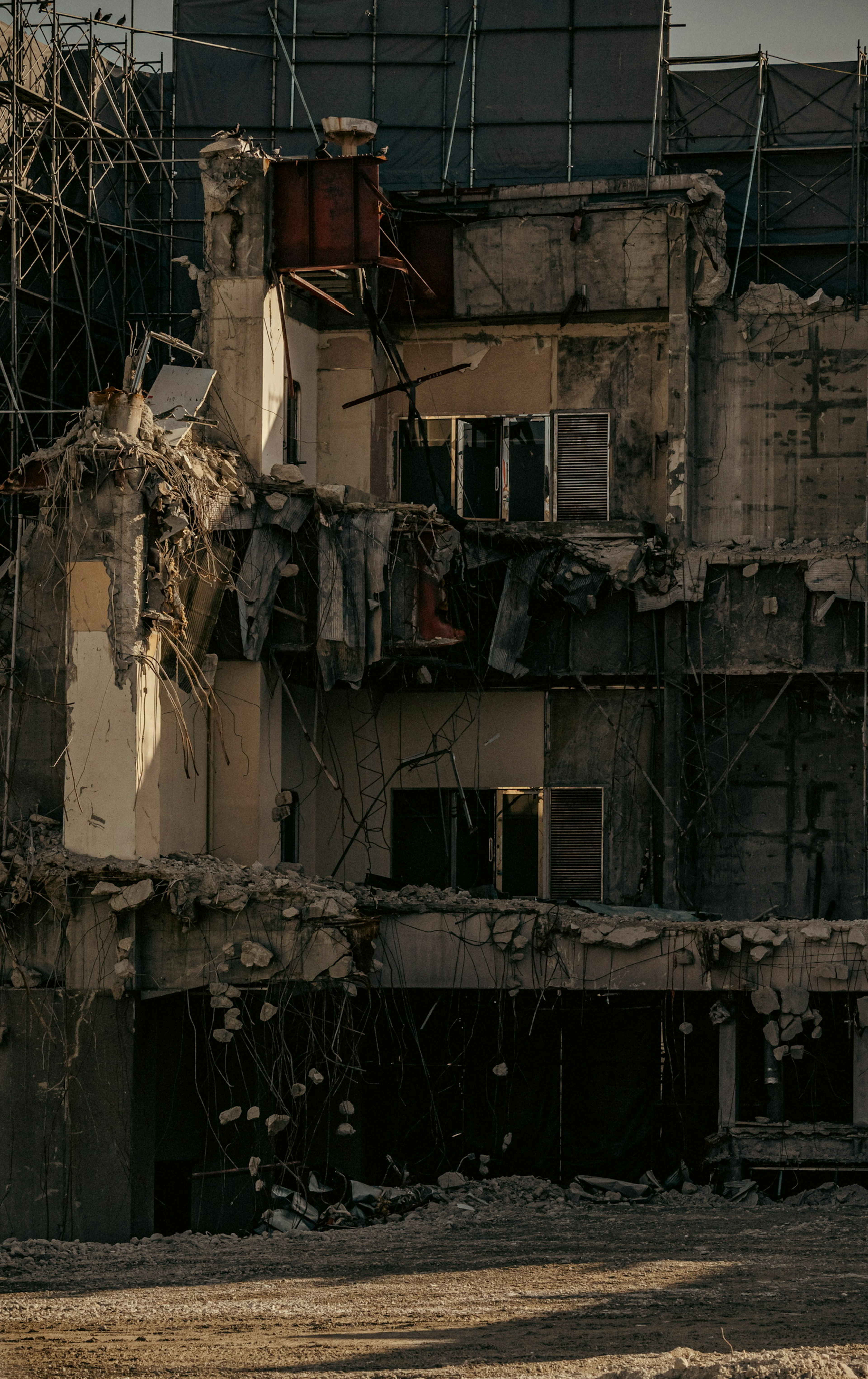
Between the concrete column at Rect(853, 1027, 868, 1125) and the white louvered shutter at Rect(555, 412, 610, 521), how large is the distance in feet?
26.6

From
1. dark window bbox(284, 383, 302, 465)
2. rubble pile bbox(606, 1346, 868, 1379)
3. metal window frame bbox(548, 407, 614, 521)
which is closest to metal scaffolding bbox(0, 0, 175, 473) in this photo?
dark window bbox(284, 383, 302, 465)

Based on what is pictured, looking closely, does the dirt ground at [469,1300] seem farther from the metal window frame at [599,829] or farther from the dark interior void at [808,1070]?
the metal window frame at [599,829]

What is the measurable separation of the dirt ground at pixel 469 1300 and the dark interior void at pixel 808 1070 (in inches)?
65.2

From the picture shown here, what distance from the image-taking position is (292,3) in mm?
27938

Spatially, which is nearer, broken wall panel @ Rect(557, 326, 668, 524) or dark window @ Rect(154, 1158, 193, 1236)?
dark window @ Rect(154, 1158, 193, 1236)

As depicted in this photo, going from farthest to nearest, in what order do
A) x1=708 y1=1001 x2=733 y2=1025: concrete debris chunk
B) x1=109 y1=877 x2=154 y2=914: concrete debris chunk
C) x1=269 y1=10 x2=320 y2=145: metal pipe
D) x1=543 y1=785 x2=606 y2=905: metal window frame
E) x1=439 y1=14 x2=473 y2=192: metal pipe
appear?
x1=269 y1=10 x2=320 y2=145: metal pipe < x1=439 y1=14 x2=473 y2=192: metal pipe < x1=543 y1=785 x2=606 y2=905: metal window frame < x1=708 y1=1001 x2=733 y2=1025: concrete debris chunk < x1=109 y1=877 x2=154 y2=914: concrete debris chunk

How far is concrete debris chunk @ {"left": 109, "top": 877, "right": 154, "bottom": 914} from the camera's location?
18.0 meters

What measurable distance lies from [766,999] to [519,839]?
5.00 meters

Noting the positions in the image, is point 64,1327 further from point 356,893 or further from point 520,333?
point 520,333

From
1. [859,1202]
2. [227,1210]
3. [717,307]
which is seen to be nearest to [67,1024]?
[227,1210]

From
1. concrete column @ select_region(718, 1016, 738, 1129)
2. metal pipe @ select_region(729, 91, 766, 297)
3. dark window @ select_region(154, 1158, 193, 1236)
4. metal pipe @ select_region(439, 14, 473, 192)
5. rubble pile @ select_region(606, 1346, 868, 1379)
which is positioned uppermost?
metal pipe @ select_region(439, 14, 473, 192)

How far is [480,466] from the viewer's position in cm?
2395

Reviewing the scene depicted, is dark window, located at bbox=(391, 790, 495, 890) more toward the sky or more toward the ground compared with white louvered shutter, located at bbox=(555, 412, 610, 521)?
more toward the ground

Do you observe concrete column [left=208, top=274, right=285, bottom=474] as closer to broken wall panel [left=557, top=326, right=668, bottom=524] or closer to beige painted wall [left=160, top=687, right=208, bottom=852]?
beige painted wall [left=160, top=687, right=208, bottom=852]
